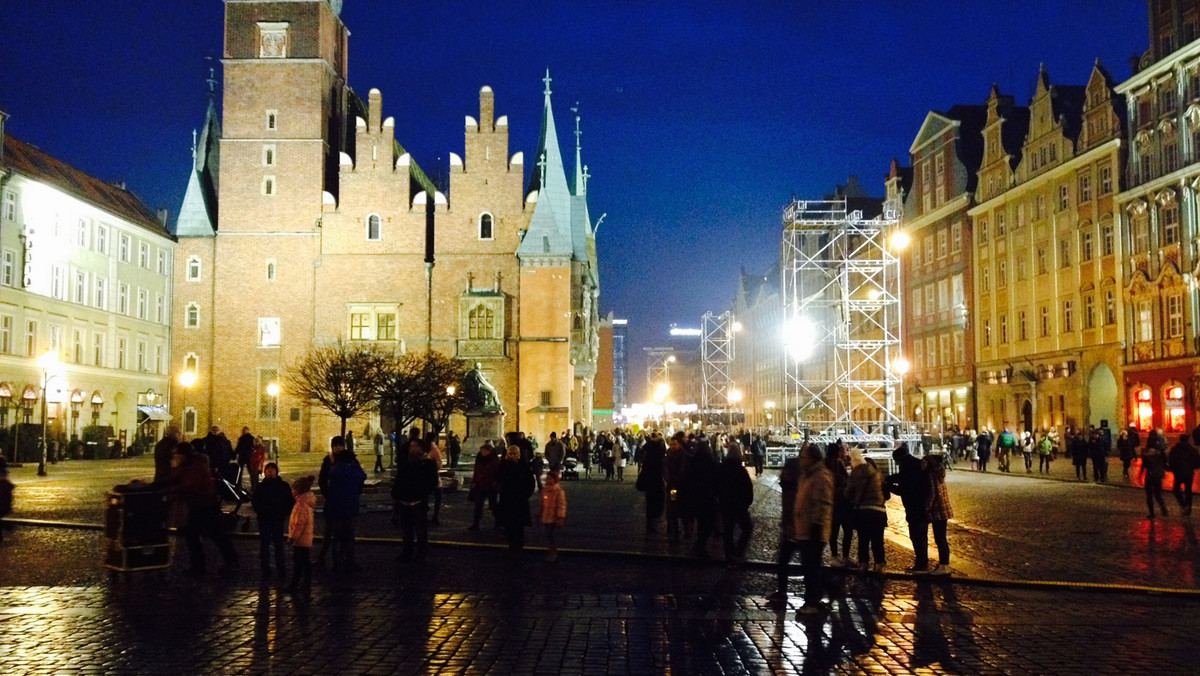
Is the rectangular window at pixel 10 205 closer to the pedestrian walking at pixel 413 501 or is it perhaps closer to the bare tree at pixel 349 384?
the bare tree at pixel 349 384

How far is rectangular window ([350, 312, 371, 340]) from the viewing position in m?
55.2

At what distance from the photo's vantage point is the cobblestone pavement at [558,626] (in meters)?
8.01

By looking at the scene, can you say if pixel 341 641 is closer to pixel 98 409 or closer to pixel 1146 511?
pixel 1146 511

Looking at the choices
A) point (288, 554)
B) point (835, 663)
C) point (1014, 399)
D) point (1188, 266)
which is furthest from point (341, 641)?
point (1014, 399)

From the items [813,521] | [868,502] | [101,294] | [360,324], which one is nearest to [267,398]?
[360,324]

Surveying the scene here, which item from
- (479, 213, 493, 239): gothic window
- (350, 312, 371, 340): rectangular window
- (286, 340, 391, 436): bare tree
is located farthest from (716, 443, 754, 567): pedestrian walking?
(350, 312, 371, 340): rectangular window

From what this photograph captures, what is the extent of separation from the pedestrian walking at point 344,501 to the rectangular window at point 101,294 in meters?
45.3

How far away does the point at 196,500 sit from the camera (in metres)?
12.7

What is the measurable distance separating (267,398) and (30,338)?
431 inches

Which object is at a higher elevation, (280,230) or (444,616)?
(280,230)

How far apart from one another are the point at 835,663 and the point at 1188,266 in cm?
3564

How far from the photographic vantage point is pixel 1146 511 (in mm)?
20797

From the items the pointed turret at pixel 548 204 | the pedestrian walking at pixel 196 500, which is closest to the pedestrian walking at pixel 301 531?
the pedestrian walking at pixel 196 500

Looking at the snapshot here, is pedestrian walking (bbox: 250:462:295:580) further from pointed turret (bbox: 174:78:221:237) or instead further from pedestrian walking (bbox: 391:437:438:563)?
pointed turret (bbox: 174:78:221:237)
